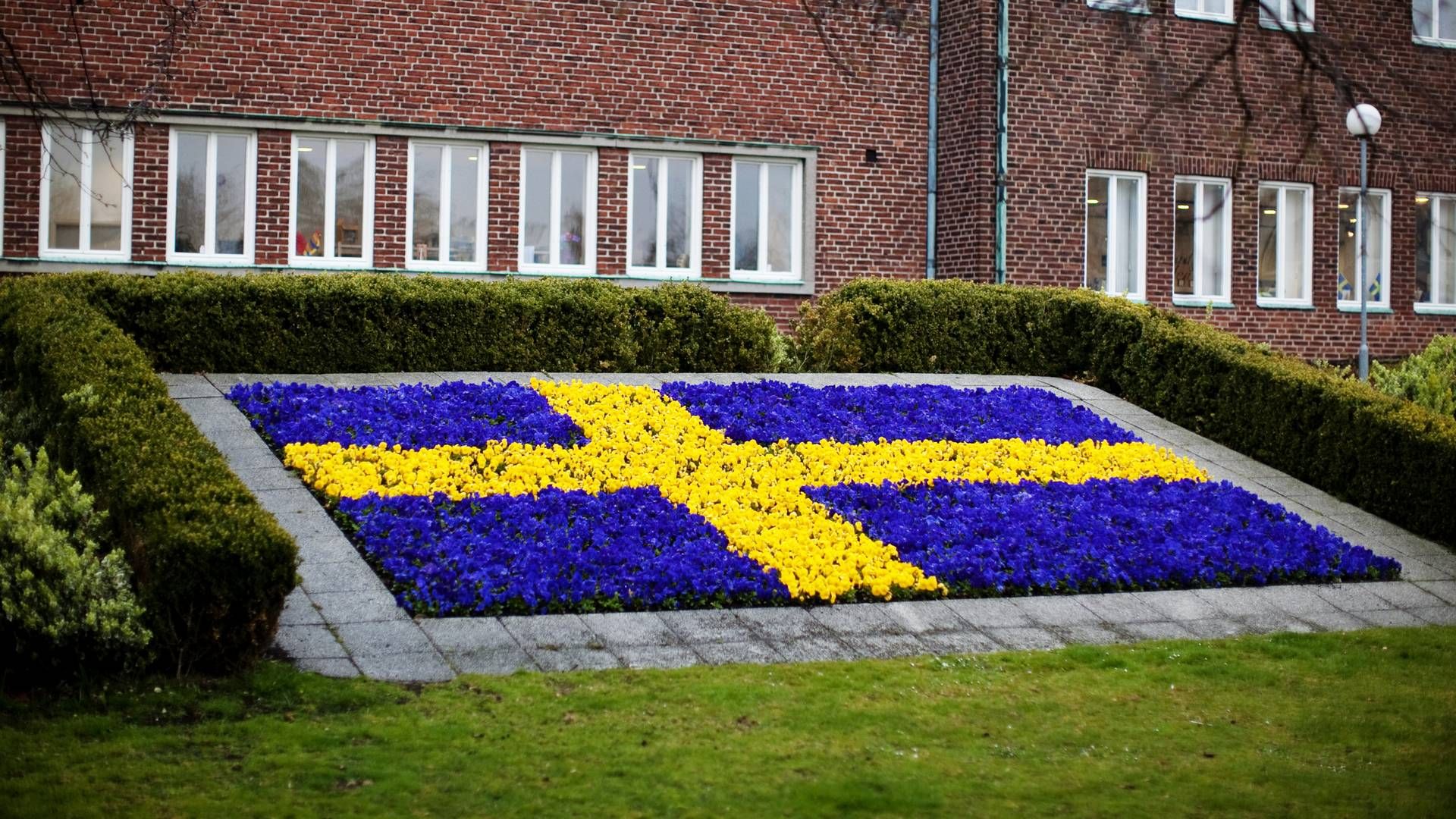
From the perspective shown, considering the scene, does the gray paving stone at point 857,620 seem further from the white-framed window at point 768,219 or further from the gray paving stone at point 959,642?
the white-framed window at point 768,219

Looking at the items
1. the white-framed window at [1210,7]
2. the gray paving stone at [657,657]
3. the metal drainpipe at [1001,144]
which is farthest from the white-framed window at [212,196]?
the white-framed window at [1210,7]

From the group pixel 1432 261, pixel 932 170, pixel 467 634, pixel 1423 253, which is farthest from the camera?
pixel 1432 261

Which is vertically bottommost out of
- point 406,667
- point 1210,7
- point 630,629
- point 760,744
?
point 760,744

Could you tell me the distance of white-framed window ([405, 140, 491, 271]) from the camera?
62.5ft

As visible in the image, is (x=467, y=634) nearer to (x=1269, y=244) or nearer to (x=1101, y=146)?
(x=1101, y=146)

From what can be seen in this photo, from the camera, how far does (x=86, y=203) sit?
58.6 feet

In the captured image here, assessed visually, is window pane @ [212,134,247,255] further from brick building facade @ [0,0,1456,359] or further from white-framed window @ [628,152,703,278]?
white-framed window @ [628,152,703,278]

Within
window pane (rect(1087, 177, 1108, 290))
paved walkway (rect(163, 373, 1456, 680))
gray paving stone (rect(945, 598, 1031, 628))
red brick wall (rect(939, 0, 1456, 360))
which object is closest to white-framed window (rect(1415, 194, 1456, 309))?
red brick wall (rect(939, 0, 1456, 360))

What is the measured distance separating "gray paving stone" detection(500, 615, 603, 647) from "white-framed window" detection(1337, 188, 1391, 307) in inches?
713

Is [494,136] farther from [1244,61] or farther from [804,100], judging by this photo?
[1244,61]

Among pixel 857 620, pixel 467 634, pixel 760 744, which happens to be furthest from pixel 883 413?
pixel 760 744

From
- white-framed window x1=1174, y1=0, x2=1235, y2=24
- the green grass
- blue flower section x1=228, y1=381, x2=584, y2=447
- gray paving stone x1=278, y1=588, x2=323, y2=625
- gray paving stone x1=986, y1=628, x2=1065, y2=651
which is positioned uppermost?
white-framed window x1=1174, y1=0, x2=1235, y2=24

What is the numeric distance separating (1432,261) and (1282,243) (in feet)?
9.73

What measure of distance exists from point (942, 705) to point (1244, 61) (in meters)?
16.9
